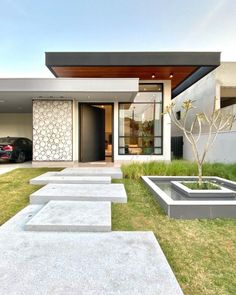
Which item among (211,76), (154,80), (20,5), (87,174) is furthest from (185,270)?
(211,76)

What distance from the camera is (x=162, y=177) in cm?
676

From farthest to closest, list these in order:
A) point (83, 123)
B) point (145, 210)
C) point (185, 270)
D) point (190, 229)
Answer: point (83, 123), point (145, 210), point (190, 229), point (185, 270)

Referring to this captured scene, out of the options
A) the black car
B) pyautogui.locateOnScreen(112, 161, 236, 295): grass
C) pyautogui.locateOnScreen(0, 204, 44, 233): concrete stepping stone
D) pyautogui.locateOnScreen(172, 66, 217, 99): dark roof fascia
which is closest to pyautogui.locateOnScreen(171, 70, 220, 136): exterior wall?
pyautogui.locateOnScreen(172, 66, 217, 99): dark roof fascia

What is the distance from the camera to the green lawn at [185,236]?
223 cm

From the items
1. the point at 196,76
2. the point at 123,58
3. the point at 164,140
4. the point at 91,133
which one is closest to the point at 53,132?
the point at 91,133

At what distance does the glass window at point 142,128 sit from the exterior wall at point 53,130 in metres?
2.46

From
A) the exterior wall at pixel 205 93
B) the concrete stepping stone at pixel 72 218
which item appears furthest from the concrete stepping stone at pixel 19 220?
the exterior wall at pixel 205 93

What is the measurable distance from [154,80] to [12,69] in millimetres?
15165

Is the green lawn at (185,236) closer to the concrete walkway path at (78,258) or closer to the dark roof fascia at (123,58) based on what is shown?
the concrete walkway path at (78,258)

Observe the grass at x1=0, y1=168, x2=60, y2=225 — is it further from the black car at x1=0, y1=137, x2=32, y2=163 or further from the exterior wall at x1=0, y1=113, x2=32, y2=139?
the exterior wall at x1=0, y1=113, x2=32, y2=139

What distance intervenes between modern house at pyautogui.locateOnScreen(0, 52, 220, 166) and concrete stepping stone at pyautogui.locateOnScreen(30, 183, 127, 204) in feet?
14.8

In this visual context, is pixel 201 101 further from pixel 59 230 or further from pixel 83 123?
pixel 59 230

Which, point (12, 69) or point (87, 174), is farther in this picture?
point (12, 69)

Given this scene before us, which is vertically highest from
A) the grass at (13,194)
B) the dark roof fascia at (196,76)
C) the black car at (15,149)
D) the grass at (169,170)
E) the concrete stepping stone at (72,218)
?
the dark roof fascia at (196,76)
